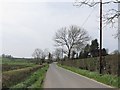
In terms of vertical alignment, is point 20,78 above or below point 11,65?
below

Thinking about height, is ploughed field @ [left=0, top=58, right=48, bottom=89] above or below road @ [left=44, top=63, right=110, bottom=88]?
above

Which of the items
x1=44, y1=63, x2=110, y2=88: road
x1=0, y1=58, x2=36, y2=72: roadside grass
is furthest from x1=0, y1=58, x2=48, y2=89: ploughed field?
x1=44, y1=63, x2=110, y2=88: road

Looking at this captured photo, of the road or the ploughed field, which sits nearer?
the ploughed field

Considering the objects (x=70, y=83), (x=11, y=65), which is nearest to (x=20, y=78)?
(x=70, y=83)

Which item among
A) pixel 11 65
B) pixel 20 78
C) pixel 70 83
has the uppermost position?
pixel 11 65

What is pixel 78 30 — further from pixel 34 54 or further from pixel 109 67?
pixel 109 67

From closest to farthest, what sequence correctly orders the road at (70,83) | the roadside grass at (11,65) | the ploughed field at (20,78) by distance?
the ploughed field at (20,78) → the road at (70,83) → the roadside grass at (11,65)

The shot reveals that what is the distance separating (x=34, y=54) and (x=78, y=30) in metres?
54.7

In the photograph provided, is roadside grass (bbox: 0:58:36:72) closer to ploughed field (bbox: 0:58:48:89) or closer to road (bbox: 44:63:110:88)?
ploughed field (bbox: 0:58:48:89)

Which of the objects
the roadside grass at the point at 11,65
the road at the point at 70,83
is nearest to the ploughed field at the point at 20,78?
the roadside grass at the point at 11,65

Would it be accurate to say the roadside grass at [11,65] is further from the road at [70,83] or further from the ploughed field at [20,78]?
the road at [70,83]

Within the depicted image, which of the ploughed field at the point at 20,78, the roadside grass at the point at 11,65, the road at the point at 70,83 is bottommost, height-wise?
the road at the point at 70,83

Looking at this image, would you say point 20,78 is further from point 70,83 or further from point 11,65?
point 11,65

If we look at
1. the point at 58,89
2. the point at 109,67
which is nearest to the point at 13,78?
the point at 58,89
